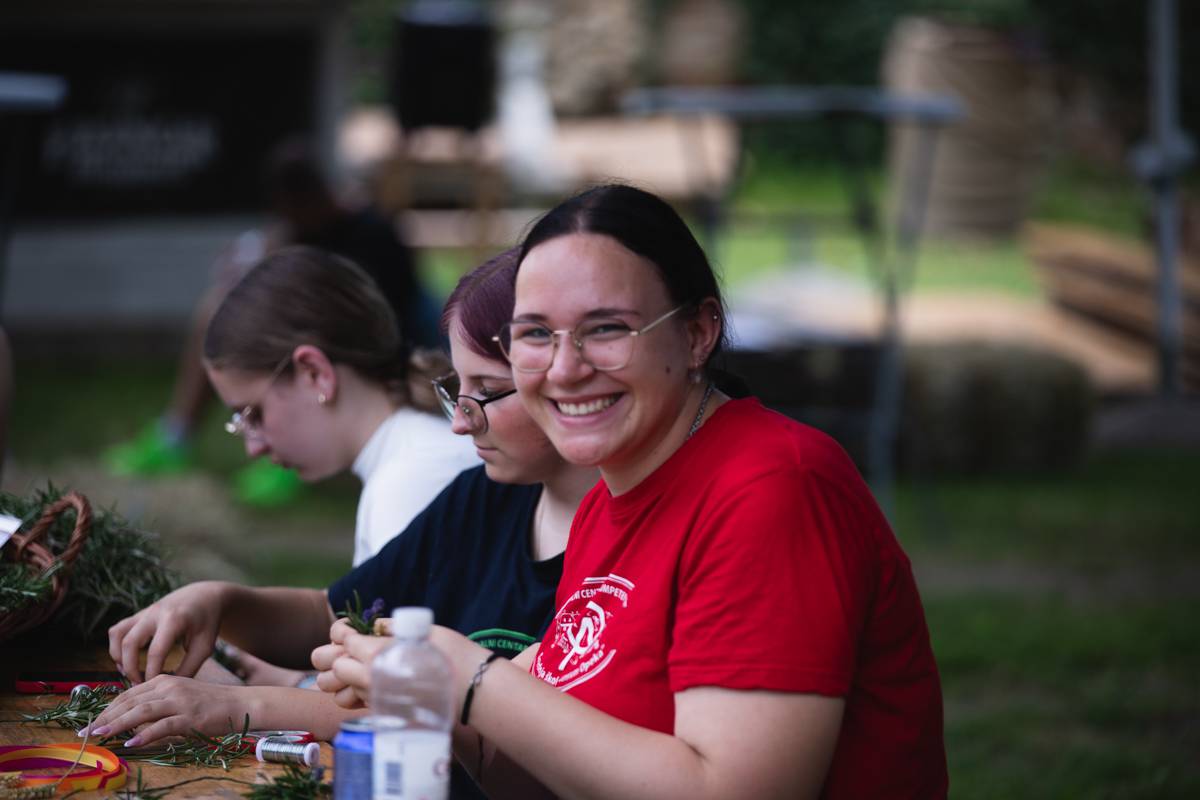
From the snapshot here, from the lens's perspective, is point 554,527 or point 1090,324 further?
point 1090,324

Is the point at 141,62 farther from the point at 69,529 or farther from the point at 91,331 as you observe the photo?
the point at 69,529

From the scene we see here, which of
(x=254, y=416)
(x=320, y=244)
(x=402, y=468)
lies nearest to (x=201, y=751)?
(x=402, y=468)

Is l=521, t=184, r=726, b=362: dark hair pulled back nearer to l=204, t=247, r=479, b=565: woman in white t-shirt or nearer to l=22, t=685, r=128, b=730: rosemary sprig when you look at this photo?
l=22, t=685, r=128, b=730: rosemary sprig

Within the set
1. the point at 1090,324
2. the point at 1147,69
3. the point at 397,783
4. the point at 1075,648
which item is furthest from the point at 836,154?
the point at 397,783

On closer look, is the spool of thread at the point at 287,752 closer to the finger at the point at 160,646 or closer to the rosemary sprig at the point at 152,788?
the rosemary sprig at the point at 152,788

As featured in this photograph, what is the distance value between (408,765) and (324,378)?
1481mm

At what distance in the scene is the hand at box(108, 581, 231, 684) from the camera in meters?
2.24

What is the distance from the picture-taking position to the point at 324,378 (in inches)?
114

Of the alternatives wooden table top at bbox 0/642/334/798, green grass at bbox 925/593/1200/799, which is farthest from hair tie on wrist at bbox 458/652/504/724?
green grass at bbox 925/593/1200/799

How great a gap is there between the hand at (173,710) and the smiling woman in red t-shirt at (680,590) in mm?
236

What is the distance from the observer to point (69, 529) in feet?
8.27

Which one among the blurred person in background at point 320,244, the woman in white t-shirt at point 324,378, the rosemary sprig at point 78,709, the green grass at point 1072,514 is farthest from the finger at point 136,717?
the green grass at point 1072,514

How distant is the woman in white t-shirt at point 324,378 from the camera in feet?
9.43

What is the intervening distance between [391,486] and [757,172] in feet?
52.6
